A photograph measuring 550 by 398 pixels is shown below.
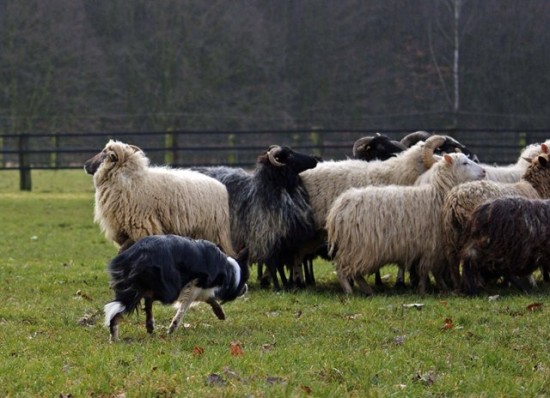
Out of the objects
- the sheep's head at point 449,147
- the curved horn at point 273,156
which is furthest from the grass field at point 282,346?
the sheep's head at point 449,147

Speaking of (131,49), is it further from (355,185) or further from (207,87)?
(355,185)

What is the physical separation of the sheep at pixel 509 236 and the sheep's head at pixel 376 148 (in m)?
3.43

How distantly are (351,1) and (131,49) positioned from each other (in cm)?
982

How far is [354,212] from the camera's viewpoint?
10.9 m

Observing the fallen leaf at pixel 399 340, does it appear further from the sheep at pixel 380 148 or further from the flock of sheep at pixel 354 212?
the sheep at pixel 380 148

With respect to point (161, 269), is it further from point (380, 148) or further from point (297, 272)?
point (380, 148)

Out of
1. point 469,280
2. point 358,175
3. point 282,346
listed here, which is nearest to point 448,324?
point 282,346

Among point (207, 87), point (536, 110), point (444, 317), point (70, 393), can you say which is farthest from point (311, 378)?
point (536, 110)

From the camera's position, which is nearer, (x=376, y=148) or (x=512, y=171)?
(x=512, y=171)

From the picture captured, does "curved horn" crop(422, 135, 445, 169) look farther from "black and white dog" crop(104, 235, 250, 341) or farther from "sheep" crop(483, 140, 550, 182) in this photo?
"black and white dog" crop(104, 235, 250, 341)

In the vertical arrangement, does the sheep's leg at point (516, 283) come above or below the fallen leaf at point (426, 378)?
below

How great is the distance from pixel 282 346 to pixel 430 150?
524cm

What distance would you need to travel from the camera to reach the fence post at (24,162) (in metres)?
27.2

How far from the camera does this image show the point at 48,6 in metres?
39.3
